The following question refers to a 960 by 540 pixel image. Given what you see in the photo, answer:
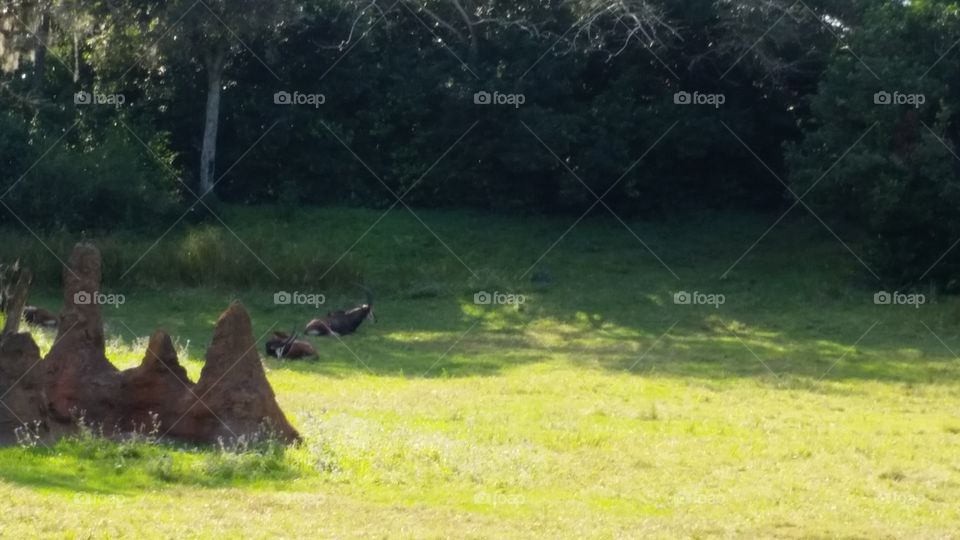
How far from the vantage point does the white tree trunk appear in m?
32.0

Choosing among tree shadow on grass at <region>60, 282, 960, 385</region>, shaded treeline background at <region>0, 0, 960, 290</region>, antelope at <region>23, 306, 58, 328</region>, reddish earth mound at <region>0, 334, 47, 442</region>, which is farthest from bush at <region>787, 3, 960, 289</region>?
reddish earth mound at <region>0, 334, 47, 442</region>

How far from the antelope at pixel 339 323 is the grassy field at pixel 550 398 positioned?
12.2 inches

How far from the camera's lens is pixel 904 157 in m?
25.7

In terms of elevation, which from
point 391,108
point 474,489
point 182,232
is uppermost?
point 391,108

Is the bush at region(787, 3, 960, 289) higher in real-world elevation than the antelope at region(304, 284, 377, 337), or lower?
higher

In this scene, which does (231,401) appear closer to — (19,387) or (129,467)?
(129,467)

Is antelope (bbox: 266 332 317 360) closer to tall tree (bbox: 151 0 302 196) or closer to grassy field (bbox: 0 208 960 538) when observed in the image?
grassy field (bbox: 0 208 960 538)

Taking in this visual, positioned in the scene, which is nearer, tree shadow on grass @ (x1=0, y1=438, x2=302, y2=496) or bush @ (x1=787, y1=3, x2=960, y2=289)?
tree shadow on grass @ (x1=0, y1=438, x2=302, y2=496)

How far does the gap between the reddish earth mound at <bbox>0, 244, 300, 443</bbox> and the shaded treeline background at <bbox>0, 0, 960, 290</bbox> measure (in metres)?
16.4

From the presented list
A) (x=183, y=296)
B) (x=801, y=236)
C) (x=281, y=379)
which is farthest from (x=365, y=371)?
(x=801, y=236)

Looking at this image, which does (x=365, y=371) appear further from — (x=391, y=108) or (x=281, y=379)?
(x=391, y=108)

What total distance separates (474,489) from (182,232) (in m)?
20.7

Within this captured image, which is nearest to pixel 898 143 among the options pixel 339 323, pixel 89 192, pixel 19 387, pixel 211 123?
pixel 339 323

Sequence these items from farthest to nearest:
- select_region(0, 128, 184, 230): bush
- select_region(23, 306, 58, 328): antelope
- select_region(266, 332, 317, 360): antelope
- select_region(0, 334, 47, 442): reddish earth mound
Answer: select_region(0, 128, 184, 230): bush, select_region(23, 306, 58, 328): antelope, select_region(266, 332, 317, 360): antelope, select_region(0, 334, 47, 442): reddish earth mound
